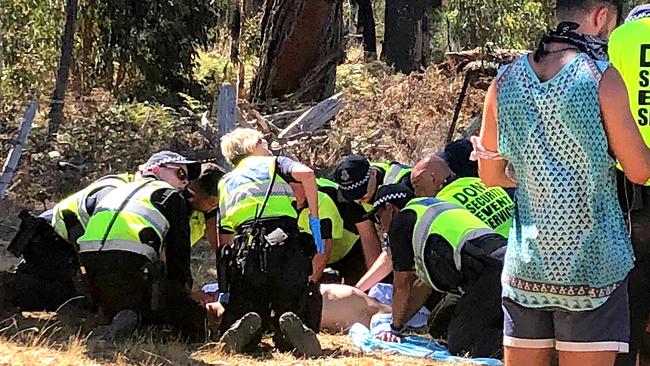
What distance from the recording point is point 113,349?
5.25m

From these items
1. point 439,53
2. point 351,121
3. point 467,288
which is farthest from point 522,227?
point 439,53

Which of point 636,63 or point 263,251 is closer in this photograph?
point 636,63

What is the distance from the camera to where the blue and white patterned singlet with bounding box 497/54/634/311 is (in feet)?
9.49

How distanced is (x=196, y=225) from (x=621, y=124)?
3.85 m

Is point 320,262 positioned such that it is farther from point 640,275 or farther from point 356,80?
point 356,80

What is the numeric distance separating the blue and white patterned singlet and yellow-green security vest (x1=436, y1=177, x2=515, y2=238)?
2833mm

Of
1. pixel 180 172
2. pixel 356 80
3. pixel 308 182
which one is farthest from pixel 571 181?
pixel 356 80

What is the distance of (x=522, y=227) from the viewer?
304 centimetres

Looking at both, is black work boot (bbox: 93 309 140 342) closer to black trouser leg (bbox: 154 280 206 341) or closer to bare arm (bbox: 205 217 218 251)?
black trouser leg (bbox: 154 280 206 341)

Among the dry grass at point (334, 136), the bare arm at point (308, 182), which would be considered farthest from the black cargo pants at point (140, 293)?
the dry grass at point (334, 136)

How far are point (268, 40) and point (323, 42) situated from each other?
2.32 feet

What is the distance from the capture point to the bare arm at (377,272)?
6.47 metres

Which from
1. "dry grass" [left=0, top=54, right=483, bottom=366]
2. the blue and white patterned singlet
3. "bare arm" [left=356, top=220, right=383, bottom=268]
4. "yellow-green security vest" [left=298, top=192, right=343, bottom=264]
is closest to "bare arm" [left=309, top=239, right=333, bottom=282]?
"yellow-green security vest" [left=298, top=192, right=343, bottom=264]

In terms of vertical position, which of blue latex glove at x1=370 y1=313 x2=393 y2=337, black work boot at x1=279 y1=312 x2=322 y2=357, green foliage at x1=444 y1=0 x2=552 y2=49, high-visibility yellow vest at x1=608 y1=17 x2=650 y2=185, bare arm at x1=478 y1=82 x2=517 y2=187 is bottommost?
blue latex glove at x1=370 y1=313 x2=393 y2=337
